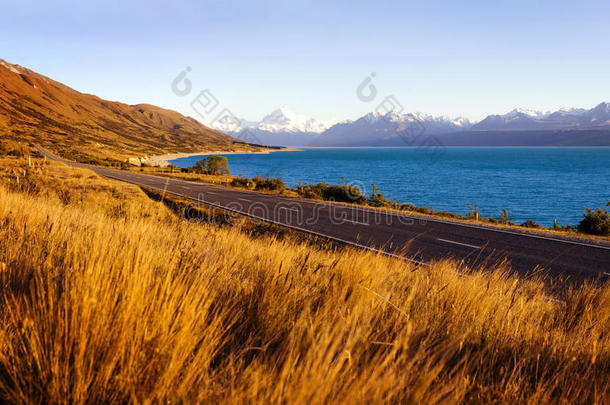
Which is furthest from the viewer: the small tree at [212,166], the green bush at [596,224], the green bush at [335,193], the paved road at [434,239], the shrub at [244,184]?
the small tree at [212,166]

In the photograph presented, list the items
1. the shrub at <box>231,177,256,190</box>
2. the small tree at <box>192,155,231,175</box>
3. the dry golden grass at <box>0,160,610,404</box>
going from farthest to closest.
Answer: the small tree at <box>192,155,231,175</box> < the shrub at <box>231,177,256,190</box> < the dry golden grass at <box>0,160,610,404</box>

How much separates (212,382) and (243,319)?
2.58 feet

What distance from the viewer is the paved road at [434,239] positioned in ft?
32.8

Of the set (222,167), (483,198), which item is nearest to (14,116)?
(222,167)

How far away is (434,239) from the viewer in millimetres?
12906

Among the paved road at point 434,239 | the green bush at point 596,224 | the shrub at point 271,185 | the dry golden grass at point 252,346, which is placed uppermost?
the dry golden grass at point 252,346

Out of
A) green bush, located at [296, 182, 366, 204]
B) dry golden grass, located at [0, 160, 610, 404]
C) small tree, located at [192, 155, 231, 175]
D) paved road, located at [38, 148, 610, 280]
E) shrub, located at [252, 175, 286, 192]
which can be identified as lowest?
paved road, located at [38, 148, 610, 280]

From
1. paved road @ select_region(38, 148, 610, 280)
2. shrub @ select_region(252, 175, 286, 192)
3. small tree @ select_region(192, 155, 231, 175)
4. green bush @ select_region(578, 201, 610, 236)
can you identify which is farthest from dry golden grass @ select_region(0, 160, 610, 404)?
small tree @ select_region(192, 155, 231, 175)

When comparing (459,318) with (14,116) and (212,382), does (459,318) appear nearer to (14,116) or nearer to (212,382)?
(212,382)

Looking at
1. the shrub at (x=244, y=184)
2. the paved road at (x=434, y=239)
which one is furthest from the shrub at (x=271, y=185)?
the paved road at (x=434, y=239)

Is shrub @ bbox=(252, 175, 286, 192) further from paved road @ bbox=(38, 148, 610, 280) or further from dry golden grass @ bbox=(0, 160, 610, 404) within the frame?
dry golden grass @ bbox=(0, 160, 610, 404)

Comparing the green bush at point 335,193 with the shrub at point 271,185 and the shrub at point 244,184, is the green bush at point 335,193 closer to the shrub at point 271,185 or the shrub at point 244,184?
the shrub at point 271,185

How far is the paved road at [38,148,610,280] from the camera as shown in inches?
393

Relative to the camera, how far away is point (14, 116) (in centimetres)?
13612
